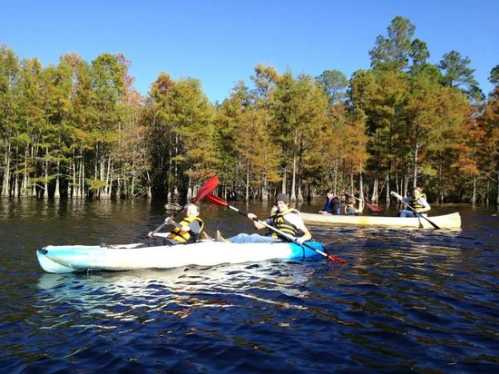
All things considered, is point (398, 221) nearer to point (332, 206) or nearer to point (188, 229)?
point (332, 206)

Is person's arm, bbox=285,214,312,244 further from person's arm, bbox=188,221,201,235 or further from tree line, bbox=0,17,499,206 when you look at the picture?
tree line, bbox=0,17,499,206

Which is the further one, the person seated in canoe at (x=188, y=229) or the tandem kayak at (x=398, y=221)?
the tandem kayak at (x=398, y=221)

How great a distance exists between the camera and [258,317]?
734 cm

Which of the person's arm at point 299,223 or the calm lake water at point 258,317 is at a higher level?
the person's arm at point 299,223

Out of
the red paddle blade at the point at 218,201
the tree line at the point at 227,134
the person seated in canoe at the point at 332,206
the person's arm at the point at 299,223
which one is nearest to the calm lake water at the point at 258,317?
the person's arm at the point at 299,223

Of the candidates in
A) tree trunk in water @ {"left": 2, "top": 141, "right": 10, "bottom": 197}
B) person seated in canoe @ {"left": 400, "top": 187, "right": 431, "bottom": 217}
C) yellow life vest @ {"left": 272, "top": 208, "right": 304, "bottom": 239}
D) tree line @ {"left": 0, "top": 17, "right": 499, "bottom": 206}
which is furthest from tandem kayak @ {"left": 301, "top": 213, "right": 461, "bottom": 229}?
tree trunk in water @ {"left": 2, "top": 141, "right": 10, "bottom": 197}

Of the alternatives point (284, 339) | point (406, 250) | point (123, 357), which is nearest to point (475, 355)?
point (284, 339)

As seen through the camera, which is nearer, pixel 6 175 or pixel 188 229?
pixel 188 229

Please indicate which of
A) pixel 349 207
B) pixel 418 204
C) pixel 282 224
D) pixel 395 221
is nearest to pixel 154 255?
pixel 282 224

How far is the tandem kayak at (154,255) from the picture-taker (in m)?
9.70

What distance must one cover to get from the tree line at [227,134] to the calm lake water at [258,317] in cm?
3309

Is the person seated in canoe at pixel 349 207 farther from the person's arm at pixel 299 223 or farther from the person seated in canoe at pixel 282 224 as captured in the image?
the person's arm at pixel 299 223

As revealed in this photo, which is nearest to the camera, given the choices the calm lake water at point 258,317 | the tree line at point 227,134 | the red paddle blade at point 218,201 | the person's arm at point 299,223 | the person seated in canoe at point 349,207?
the calm lake water at point 258,317

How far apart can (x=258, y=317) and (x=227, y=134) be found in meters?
42.6
